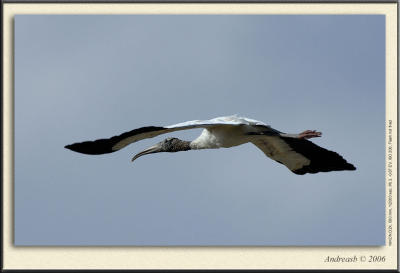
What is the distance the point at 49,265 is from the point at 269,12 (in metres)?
5.69

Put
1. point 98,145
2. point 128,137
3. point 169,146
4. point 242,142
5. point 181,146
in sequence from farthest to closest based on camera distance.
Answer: point 169,146
point 181,146
point 242,142
point 98,145
point 128,137

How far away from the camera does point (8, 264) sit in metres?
16.2

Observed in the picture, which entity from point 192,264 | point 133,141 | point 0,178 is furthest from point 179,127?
point 0,178

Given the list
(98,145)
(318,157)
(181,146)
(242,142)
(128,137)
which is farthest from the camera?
(318,157)

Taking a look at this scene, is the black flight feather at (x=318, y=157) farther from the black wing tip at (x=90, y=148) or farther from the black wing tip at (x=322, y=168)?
the black wing tip at (x=90, y=148)

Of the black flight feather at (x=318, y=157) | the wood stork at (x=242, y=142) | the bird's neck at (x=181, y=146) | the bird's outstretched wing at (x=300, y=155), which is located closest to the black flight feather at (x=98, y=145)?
the wood stork at (x=242, y=142)

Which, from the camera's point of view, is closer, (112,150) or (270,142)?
(112,150)

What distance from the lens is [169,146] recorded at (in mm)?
18297

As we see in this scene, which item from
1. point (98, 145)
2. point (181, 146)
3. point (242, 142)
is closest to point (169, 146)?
point (181, 146)

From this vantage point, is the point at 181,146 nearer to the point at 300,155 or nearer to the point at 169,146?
the point at 169,146

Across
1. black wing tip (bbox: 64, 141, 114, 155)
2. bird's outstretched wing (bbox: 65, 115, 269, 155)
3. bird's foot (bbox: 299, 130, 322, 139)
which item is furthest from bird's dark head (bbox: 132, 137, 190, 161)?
bird's foot (bbox: 299, 130, 322, 139)

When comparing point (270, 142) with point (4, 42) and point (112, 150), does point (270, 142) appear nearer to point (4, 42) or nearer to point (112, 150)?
point (112, 150)

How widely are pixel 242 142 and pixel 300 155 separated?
181 centimetres

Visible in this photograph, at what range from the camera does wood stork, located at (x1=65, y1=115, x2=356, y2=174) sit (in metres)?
15.6
